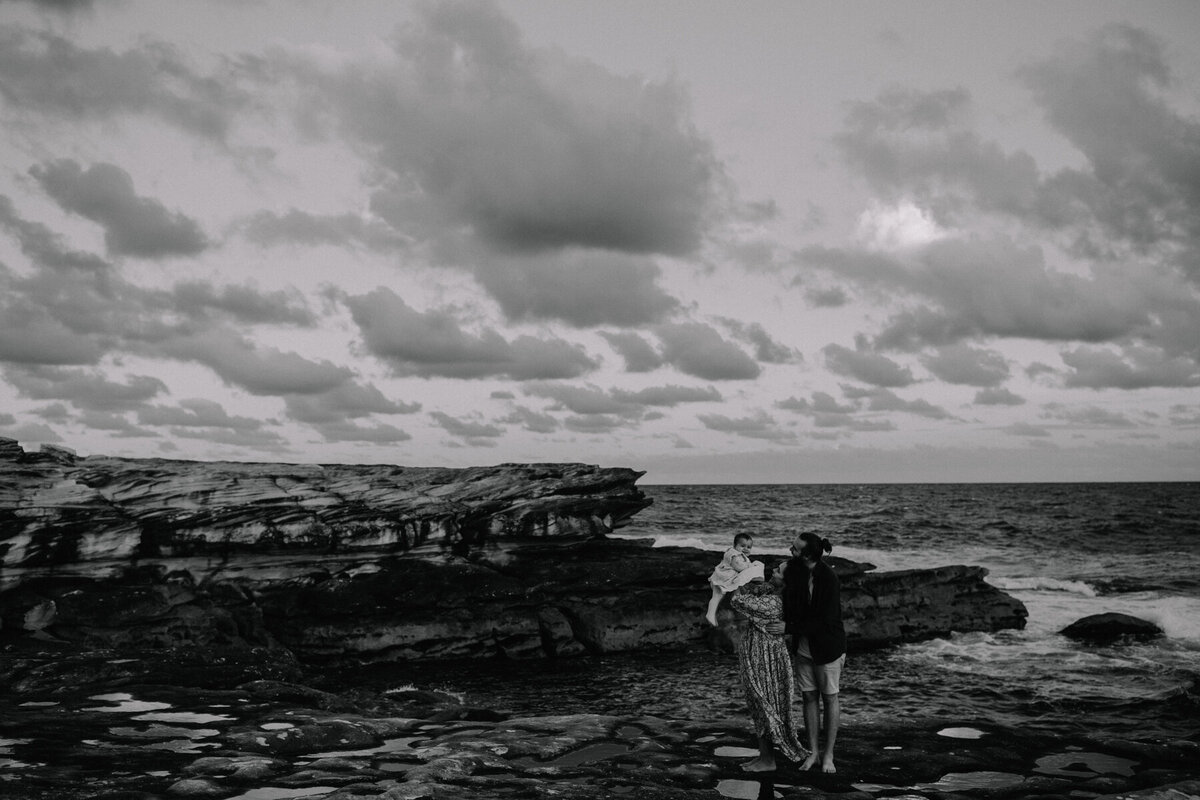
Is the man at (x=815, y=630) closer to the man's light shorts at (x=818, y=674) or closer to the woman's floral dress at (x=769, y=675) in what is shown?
the man's light shorts at (x=818, y=674)

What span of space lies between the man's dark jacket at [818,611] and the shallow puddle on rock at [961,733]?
163 inches

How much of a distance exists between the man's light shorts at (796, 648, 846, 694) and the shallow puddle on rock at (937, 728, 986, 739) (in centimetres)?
389

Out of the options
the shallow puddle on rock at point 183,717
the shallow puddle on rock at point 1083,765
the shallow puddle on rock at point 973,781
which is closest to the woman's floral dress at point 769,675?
the shallow puddle on rock at point 973,781

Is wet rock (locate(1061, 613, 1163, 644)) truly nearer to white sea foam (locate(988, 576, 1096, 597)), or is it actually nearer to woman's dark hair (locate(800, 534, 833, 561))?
white sea foam (locate(988, 576, 1096, 597))

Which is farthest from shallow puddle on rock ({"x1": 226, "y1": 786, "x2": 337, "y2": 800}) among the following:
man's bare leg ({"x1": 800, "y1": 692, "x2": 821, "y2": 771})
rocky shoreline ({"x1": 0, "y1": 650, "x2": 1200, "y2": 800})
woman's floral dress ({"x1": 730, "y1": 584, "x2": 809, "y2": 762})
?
man's bare leg ({"x1": 800, "y1": 692, "x2": 821, "y2": 771})

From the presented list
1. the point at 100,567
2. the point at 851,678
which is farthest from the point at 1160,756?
the point at 100,567

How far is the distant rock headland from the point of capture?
21.8 meters

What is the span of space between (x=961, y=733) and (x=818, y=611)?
16.6 feet

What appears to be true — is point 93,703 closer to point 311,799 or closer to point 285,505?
point 311,799

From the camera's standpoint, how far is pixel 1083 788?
984 centimetres

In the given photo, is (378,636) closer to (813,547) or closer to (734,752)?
(734,752)

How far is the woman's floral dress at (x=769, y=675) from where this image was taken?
1039 cm

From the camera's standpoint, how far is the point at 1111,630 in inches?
969

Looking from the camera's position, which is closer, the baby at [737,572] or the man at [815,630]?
the man at [815,630]
